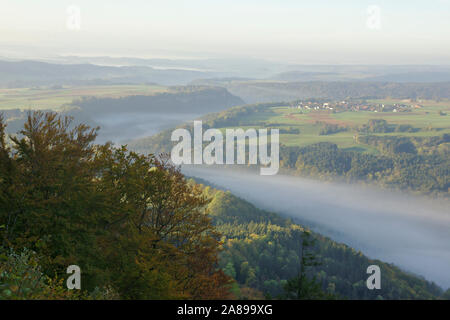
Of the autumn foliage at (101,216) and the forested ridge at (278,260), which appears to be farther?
the forested ridge at (278,260)

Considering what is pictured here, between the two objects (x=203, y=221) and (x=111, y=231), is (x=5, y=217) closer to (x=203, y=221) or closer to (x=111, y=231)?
(x=111, y=231)

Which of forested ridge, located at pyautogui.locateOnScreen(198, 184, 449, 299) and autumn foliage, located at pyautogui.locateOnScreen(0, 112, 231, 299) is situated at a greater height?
autumn foliage, located at pyautogui.locateOnScreen(0, 112, 231, 299)

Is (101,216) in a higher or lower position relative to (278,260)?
higher

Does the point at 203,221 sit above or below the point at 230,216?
above

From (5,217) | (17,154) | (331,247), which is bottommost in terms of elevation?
(331,247)

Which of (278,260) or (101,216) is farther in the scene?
(278,260)

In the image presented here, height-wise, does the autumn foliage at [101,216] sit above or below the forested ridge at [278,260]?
above

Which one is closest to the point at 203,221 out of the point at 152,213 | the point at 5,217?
the point at 152,213

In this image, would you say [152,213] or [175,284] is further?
[152,213]

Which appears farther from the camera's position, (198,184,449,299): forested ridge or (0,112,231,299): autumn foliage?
(198,184,449,299): forested ridge
